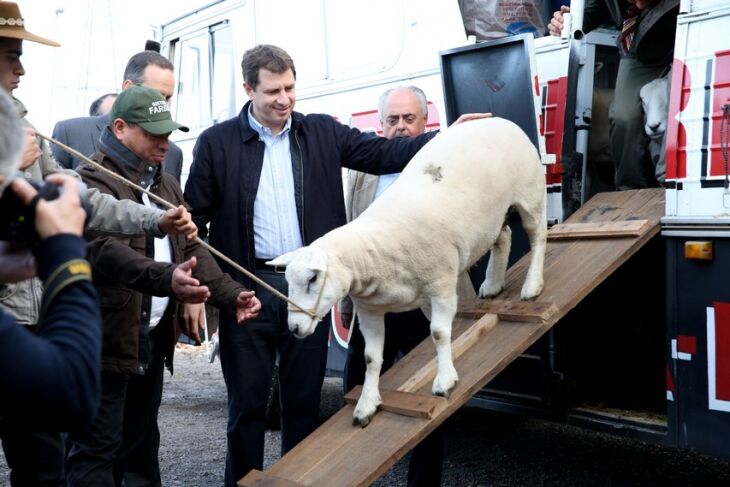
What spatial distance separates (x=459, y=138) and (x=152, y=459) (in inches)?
85.0

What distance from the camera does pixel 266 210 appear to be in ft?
14.1

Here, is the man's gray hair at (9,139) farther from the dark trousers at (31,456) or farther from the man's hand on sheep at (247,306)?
the man's hand on sheep at (247,306)

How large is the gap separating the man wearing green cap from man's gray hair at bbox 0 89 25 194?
180cm

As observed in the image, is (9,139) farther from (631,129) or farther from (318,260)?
(631,129)

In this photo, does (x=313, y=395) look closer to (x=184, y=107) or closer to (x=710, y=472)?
(x=710, y=472)

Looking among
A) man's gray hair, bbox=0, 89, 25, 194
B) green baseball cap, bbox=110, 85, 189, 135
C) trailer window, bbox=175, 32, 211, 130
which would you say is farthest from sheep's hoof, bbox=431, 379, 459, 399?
trailer window, bbox=175, 32, 211, 130

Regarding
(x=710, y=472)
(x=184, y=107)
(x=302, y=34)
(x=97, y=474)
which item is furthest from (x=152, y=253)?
(x=184, y=107)

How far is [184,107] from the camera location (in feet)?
27.7

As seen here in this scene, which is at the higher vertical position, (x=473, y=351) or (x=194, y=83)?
(x=194, y=83)

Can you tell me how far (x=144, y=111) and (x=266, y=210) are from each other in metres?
0.80

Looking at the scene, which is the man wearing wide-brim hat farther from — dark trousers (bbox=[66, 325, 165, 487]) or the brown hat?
dark trousers (bbox=[66, 325, 165, 487])

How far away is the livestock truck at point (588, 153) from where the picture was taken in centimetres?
396

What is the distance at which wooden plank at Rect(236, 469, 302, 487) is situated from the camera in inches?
139

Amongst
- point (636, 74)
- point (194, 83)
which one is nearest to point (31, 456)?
point (636, 74)
